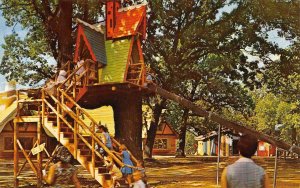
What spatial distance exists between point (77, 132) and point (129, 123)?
3832mm

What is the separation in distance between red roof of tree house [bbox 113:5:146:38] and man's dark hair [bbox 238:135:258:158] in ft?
39.2

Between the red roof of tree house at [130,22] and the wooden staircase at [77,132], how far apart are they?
2.25 m

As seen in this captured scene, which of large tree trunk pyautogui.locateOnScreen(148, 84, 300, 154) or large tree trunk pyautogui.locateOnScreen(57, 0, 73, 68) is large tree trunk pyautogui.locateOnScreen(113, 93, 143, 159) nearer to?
large tree trunk pyautogui.locateOnScreen(148, 84, 300, 154)

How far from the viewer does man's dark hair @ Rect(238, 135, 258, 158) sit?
4.43m

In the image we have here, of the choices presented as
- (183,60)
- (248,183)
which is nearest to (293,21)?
(183,60)

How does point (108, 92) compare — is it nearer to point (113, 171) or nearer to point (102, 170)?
point (102, 170)

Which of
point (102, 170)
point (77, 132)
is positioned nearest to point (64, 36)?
point (77, 132)

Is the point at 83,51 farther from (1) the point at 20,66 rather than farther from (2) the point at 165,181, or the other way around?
(1) the point at 20,66

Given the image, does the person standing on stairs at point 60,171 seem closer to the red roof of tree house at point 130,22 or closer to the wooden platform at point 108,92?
the wooden platform at point 108,92

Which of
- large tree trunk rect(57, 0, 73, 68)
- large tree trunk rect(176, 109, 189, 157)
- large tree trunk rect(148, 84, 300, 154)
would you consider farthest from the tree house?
large tree trunk rect(176, 109, 189, 157)

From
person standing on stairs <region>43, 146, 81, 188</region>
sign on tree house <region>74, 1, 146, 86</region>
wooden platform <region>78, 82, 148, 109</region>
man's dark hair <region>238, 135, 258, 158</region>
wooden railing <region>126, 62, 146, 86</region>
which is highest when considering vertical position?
sign on tree house <region>74, 1, 146, 86</region>

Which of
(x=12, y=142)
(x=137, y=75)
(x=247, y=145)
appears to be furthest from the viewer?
(x=12, y=142)

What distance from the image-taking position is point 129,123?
16.1 meters

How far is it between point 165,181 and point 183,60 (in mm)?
9634
